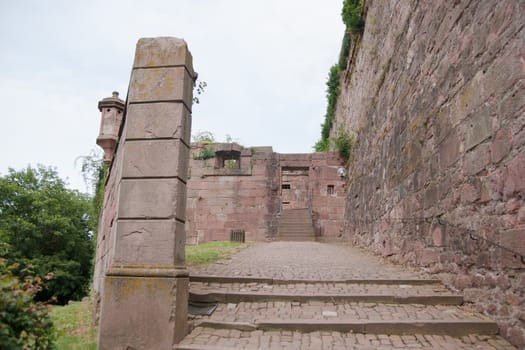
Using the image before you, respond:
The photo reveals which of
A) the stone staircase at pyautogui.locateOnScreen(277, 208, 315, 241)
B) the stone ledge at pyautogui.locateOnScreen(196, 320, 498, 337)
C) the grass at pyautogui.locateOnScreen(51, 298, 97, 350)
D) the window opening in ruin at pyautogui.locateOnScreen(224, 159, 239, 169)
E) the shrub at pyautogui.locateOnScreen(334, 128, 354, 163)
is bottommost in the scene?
the grass at pyautogui.locateOnScreen(51, 298, 97, 350)

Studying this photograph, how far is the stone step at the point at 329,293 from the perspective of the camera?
180 inches

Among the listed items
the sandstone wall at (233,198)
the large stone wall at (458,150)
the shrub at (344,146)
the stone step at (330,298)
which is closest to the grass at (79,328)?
the stone step at (330,298)

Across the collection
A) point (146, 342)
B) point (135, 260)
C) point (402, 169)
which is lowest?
point (146, 342)

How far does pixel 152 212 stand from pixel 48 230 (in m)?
23.2

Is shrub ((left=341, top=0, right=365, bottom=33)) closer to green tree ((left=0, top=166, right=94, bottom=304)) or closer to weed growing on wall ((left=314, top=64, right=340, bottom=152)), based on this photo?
weed growing on wall ((left=314, top=64, right=340, bottom=152))

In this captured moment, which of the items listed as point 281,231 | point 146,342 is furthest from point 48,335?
point 281,231

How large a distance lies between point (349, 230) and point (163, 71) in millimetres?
10561

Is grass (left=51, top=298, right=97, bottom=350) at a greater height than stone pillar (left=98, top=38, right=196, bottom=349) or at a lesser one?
lesser

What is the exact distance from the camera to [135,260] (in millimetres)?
3732

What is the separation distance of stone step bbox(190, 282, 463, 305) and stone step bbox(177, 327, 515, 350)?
83 cm

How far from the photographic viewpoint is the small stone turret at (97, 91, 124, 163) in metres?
13.4

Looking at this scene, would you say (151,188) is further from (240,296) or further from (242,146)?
(242,146)

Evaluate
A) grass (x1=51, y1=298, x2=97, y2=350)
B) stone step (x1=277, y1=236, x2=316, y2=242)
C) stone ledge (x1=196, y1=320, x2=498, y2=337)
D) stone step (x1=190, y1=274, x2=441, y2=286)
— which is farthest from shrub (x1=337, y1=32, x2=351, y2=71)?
stone ledge (x1=196, y1=320, x2=498, y2=337)

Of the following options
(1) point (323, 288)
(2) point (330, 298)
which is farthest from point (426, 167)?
(2) point (330, 298)
